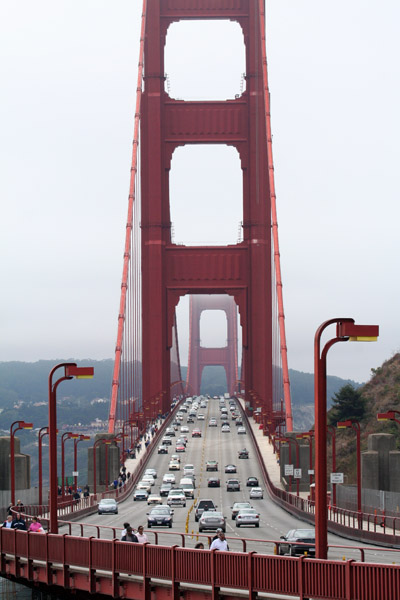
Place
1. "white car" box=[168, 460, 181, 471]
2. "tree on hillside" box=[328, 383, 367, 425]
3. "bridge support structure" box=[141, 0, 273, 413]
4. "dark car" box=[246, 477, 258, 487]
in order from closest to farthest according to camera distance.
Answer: "dark car" box=[246, 477, 258, 487], "white car" box=[168, 460, 181, 471], "bridge support structure" box=[141, 0, 273, 413], "tree on hillside" box=[328, 383, 367, 425]

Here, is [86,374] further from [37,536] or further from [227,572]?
[227,572]

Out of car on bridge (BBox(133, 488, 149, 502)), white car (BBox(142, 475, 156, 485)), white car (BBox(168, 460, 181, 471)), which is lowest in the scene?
car on bridge (BBox(133, 488, 149, 502))

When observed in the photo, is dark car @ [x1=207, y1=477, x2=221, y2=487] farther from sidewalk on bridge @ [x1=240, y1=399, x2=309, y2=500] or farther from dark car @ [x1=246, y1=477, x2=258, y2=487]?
sidewalk on bridge @ [x1=240, y1=399, x2=309, y2=500]

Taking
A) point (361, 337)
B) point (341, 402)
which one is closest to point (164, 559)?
point (361, 337)

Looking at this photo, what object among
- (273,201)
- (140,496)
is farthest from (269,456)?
(140,496)

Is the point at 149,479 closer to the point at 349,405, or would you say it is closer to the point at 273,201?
the point at 273,201

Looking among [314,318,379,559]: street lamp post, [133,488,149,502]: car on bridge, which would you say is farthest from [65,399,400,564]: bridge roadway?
[314,318,379,559]: street lamp post
